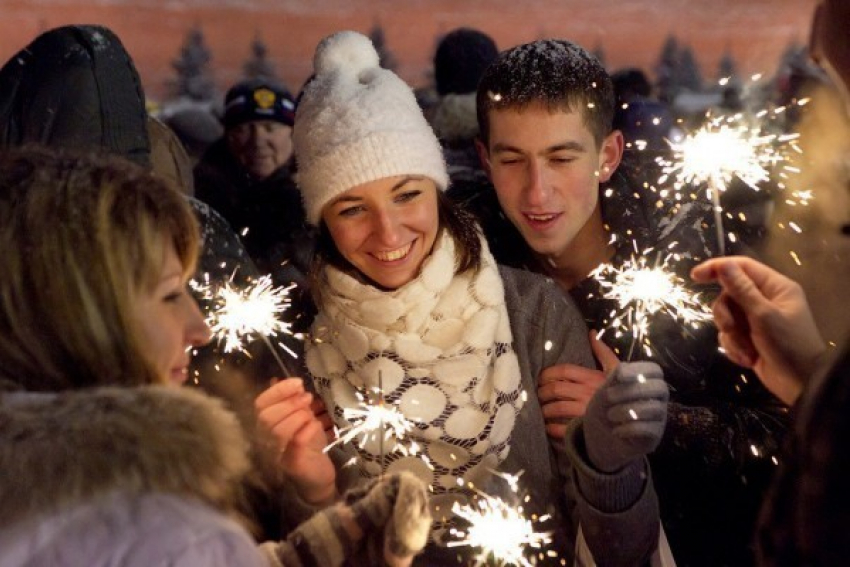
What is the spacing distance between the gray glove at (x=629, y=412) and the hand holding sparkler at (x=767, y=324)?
0.24 meters

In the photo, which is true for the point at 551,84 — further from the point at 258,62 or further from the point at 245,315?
the point at 258,62

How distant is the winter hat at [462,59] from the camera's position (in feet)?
16.7

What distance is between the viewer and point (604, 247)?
3.18 metres

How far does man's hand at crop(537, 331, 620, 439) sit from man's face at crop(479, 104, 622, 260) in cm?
53

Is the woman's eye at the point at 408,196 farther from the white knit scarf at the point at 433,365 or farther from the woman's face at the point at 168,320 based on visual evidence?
the woman's face at the point at 168,320

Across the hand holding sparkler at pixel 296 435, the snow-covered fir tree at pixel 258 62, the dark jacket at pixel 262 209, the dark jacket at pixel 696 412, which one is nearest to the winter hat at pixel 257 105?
the dark jacket at pixel 262 209

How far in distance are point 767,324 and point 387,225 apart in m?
1.18

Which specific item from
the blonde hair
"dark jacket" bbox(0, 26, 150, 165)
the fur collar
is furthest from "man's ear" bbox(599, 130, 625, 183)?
the fur collar

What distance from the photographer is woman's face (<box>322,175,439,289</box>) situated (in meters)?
2.69

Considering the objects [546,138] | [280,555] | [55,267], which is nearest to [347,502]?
[280,555]

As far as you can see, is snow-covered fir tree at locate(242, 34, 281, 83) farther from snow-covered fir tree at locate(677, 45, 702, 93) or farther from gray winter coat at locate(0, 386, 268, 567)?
gray winter coat at locate(0, 386, 268, 567)

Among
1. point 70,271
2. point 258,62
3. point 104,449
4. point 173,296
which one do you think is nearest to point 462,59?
point 173,296

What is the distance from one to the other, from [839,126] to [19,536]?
4.16 metres

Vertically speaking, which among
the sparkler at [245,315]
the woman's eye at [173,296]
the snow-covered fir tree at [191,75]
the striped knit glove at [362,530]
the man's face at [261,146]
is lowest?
the striped knit glove at [362,530]
